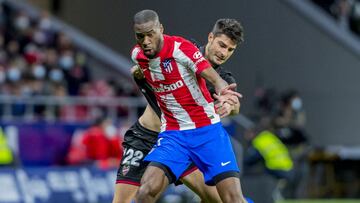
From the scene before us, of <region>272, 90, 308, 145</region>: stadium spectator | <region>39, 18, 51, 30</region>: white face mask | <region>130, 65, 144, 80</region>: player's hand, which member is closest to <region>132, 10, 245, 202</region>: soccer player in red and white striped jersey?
<region>130, 65, 144, 80</region>: player's hand

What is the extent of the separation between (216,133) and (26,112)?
9893 millimetres

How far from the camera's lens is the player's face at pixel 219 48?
373 inches

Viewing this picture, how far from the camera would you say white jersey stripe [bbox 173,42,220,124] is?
9.23 metres

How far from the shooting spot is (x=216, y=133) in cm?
953

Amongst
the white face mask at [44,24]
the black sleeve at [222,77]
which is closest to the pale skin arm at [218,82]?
the black sleeve at [222,77]

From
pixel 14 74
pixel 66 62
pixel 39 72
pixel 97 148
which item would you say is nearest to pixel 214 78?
pixel 97 148

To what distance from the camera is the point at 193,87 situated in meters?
9.43

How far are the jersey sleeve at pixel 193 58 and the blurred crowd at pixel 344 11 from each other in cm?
1643

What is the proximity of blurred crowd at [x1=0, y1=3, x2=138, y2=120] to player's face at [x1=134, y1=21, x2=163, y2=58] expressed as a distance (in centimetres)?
988

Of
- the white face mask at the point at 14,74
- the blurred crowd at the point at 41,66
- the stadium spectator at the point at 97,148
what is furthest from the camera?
the white face mask at the point at 14,74

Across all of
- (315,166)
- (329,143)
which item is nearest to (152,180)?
(315,166)

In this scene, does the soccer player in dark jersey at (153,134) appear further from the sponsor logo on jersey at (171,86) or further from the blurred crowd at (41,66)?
the blurred crowd at (41,66)

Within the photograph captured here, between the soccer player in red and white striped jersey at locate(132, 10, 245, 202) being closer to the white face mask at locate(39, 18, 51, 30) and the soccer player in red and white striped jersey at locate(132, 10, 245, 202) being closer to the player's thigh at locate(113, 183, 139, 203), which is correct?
the player's thigh at locate(113, 183, 139, 203)

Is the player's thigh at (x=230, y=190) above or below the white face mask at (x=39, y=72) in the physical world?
above
